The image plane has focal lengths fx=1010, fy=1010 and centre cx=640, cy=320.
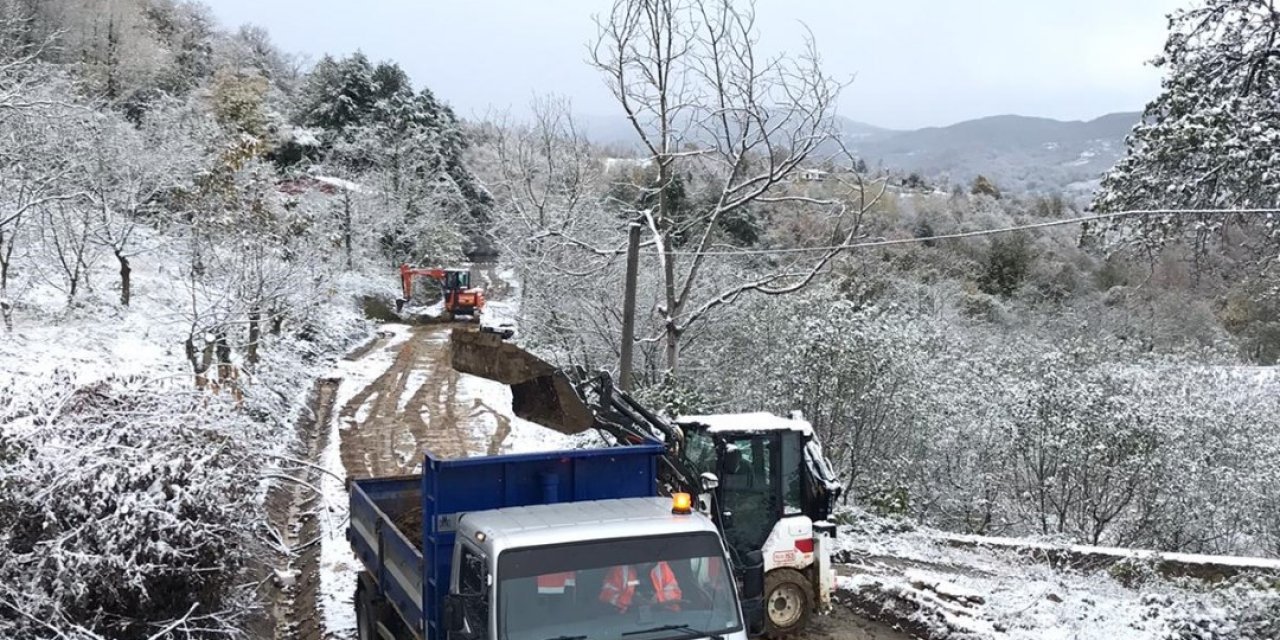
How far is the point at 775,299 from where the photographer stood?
22.5 m

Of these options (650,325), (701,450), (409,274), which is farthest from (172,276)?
(701,450)

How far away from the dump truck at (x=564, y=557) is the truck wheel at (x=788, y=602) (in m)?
1.98

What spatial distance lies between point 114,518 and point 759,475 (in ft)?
17.8

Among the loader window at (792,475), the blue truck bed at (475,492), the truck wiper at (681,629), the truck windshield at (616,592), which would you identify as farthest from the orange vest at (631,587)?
the loader window at (792,475)

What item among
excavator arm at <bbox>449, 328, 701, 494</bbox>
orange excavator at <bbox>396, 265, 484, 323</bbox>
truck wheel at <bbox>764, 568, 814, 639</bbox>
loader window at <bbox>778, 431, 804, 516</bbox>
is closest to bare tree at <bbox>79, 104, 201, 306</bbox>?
orange excavator at <bbox>396, 265, 484, 323</bbox>

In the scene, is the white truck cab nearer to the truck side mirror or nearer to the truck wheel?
the truck side mirror

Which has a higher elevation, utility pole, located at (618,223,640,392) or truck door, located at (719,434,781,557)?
utility pole, located at (618,223,640,392)

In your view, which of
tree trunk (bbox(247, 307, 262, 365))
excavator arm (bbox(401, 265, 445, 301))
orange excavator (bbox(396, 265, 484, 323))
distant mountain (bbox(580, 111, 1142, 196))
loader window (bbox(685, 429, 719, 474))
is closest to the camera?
loader window (bbox(685, 429, 719, 474))

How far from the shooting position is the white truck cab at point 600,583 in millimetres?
5457

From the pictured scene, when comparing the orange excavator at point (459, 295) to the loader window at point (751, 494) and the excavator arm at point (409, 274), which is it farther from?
the loader window at point (751, 494)

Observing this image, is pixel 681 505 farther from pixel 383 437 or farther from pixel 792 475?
pixel 383 437

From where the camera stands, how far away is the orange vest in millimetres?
5535

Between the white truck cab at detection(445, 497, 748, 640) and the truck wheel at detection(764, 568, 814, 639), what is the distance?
3.60m

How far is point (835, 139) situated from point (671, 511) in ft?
42.5
